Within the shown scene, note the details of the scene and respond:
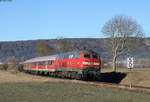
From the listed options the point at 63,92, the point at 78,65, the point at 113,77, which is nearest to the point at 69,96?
the point at 63,92

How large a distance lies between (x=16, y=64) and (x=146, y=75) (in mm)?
87614

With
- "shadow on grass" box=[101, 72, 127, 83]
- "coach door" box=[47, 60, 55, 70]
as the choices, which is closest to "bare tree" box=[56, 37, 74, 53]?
"coach door" box=[47, 60, 55, 70]

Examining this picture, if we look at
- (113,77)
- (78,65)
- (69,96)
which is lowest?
(69,96)

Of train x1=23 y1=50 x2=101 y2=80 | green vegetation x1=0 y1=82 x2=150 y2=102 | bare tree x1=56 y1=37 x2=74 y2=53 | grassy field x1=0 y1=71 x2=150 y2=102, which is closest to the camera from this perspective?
green vegetation x1=0 y1=82 x2=150 y2=102

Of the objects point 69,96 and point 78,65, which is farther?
point 78,65

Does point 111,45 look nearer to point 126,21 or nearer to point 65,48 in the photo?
point 126,21

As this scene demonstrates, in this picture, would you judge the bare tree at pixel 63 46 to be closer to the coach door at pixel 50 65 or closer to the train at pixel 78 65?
the coach door at pixel 50 65

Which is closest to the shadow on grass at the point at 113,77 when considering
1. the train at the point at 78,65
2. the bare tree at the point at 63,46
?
the train at the point at 78,65

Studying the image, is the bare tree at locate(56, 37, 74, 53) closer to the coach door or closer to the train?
the coach door

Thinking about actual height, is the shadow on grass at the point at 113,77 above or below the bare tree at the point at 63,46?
below

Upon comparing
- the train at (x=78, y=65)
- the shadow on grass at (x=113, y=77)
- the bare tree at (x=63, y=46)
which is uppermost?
the bare tree at (x=63, y=46)

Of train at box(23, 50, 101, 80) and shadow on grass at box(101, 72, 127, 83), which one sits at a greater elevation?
train at box(23, 50, 101, 80)

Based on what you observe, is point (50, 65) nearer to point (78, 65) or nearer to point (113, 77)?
point (113, 77)

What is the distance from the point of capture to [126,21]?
73.9 meters
